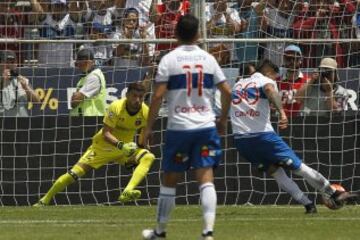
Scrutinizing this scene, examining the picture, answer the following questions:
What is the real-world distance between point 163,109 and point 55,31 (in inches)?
103

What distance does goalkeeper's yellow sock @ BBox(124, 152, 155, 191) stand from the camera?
15.6 m

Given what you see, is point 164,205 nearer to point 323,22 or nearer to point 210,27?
point 210,27

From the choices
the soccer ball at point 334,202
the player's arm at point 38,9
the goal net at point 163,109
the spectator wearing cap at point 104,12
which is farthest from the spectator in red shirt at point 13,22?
the soccer ball at point 334,202

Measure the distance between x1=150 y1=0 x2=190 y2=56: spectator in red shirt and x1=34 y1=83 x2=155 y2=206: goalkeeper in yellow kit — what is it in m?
1.92

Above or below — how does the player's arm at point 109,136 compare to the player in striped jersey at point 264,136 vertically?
below

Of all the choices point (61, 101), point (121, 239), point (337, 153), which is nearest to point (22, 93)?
point (61, 101)

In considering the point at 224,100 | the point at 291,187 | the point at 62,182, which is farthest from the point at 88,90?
the point at 224,100

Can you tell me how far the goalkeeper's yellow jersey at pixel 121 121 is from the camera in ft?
53.1

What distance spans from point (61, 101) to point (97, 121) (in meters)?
0.86

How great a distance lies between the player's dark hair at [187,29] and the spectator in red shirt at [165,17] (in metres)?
7.29

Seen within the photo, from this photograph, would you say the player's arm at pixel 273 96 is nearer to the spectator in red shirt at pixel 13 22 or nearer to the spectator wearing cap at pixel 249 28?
the spectator wearing cap at pixel 249 28

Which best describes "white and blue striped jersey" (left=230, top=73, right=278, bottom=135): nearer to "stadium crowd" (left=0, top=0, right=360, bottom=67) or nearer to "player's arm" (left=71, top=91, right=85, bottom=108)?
"stadium crowd" (left=0, top=0, right=360, bottom=67)

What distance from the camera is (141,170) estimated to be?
1580 centimetres

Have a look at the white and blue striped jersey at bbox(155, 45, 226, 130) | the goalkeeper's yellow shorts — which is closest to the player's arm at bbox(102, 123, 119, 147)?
the goalkeeper's yellow shorts
